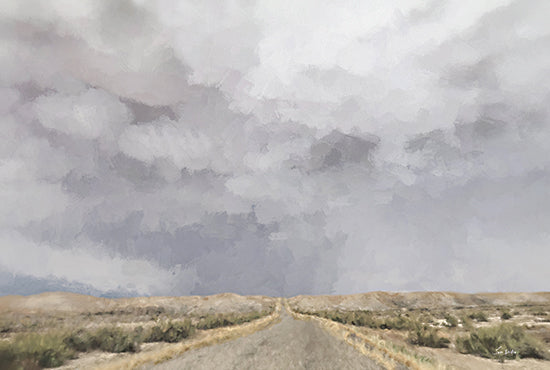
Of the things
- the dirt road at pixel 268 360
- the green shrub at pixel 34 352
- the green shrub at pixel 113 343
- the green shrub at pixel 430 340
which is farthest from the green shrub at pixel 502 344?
the green shrub at pixel 34 352

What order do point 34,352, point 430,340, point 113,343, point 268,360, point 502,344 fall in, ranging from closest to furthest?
point 268,360 < point 34,352 < point 113,343 < point 502,344 < point 430,340

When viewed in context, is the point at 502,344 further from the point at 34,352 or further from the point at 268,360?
the point at 34,352

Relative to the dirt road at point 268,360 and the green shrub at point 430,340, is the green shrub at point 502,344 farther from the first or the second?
the dirt road at point 268,360

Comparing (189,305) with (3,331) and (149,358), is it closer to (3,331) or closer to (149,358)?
(3,331)

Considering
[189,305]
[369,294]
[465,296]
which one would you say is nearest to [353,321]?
[189,305]

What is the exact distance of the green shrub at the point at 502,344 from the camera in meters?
14.8

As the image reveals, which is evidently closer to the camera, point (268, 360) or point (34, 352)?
point (268, 360)

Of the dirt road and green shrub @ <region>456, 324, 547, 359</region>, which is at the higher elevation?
the dirt road

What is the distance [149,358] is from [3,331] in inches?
994

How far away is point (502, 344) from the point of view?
15.7 m

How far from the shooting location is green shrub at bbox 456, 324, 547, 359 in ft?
48.4

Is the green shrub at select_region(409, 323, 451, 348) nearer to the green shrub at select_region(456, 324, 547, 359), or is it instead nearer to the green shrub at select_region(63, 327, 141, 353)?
the green shrub at select_region(456, 324, 547, 359)

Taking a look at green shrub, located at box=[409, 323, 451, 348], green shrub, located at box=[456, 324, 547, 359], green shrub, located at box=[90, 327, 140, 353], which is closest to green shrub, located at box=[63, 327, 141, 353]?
green shrub, located at box=[90, 327, 140, 353]

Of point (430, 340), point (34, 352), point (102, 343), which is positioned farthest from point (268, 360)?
point (430, 340)
